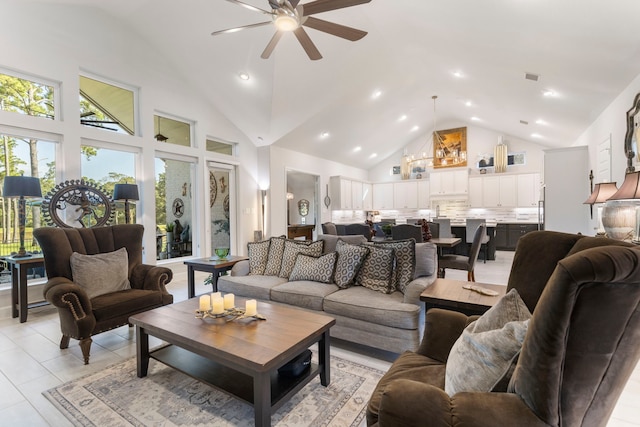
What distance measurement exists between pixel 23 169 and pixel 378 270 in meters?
4.53

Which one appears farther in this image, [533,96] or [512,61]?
[533,96]

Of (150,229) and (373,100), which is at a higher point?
(373,100)

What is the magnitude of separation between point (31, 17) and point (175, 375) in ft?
15.2

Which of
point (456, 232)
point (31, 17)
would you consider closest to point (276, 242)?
point (31, 17)

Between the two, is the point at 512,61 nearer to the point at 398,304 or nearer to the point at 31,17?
the point at 398,304

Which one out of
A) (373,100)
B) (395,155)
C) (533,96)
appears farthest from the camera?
(395,155)

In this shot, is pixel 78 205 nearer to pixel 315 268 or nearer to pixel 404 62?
pixel 315 268

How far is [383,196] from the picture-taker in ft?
34.4

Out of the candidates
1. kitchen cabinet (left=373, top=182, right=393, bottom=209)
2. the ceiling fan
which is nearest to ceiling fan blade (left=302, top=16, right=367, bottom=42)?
the ceiling fan

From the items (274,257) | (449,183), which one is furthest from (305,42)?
(449,183)

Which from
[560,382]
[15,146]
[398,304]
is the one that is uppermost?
[15,146]

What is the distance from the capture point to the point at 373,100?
21.5 ft

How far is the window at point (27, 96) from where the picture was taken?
361cm

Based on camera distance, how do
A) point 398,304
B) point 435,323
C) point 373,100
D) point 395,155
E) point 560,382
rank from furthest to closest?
point 395,155 < point 373,100 < point 398,304 < point 435,323 < point 560,382
